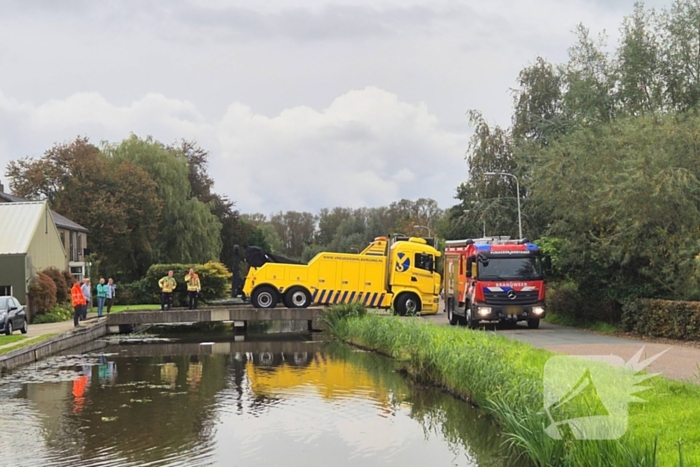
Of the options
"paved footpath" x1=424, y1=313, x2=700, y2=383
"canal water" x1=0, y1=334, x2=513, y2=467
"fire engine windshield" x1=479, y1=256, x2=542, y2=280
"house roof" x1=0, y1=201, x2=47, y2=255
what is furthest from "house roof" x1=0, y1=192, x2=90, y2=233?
"paved footpath" x1=424, y1=313, x2=700, y2=383

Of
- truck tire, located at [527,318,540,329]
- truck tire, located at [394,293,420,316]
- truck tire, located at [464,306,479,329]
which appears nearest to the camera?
truck tire, located at [464,306,479,329]

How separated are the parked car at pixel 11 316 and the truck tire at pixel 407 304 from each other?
14.0 m

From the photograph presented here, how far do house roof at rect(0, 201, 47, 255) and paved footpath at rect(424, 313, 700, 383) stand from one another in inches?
861

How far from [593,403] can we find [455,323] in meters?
20.1

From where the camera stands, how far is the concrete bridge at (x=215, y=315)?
1277 inches

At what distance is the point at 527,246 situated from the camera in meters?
26.0

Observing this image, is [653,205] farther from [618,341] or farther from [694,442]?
Answer: [694,442]

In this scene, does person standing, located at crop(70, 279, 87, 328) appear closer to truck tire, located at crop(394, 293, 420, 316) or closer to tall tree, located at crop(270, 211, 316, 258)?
truck tire, located at crop(394, 293, 420, 316)

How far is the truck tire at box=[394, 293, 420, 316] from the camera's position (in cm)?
3328

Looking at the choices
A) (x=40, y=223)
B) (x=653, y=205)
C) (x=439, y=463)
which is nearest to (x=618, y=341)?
(x=653, y=205)

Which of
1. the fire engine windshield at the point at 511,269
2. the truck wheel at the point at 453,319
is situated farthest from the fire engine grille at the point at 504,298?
the truck wheel at the point at 453,319

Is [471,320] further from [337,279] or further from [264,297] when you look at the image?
[264,297]

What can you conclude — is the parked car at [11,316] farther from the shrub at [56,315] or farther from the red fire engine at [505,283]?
the red fire engine at [505,283]

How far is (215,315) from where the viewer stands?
3366 cm
